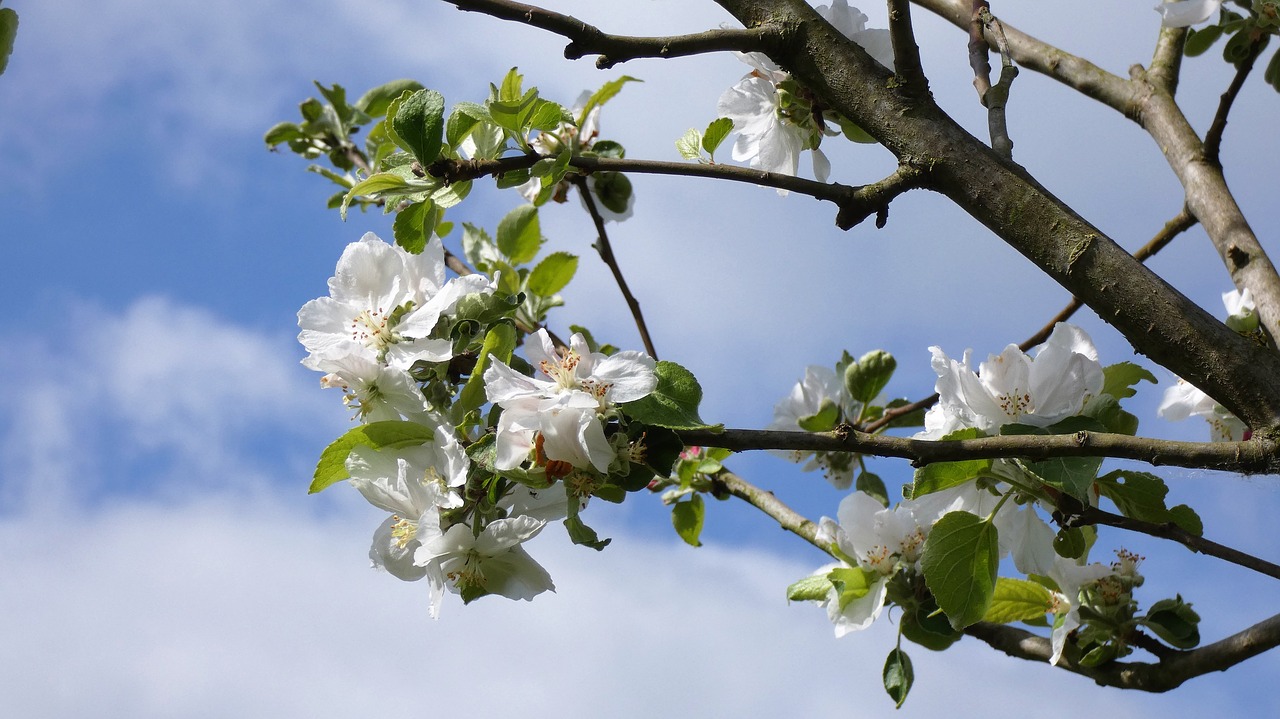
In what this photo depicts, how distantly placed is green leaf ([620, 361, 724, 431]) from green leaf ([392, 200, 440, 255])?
1.43 feet

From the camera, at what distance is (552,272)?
2.14m

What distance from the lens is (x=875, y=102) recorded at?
134cm

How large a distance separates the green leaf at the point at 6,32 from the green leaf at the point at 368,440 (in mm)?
575

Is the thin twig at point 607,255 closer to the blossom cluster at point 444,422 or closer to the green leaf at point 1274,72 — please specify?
the blossom cluster at point 444,422

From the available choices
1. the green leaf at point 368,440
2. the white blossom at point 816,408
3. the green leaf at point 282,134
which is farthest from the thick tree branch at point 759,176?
the green leaf at point 282,134

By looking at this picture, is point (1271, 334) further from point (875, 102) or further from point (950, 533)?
point (875, 102)

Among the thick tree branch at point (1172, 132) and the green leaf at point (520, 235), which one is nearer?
the thick tree branch at point (1172, 132)

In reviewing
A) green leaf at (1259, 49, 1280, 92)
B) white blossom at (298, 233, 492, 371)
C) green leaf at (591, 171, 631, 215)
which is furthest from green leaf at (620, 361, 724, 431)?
green leaf at (1259, 49, 1280, 92)

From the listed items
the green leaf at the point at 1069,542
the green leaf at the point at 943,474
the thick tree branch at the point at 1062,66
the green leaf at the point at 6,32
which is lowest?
the green leaf at the point at 1069,542

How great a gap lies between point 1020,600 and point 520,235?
1255 mm

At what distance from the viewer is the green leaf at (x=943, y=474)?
1.37m

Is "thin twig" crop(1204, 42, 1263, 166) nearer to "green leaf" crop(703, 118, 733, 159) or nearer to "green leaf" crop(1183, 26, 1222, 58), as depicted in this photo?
"green leaf" crop(1183, 26, 1222, 58)

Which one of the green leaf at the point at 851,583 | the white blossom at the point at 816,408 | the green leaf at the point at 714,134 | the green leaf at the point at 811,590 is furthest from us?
the white blossom at the point at 816,408

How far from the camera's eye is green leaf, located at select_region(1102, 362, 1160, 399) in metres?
A: 1.50
